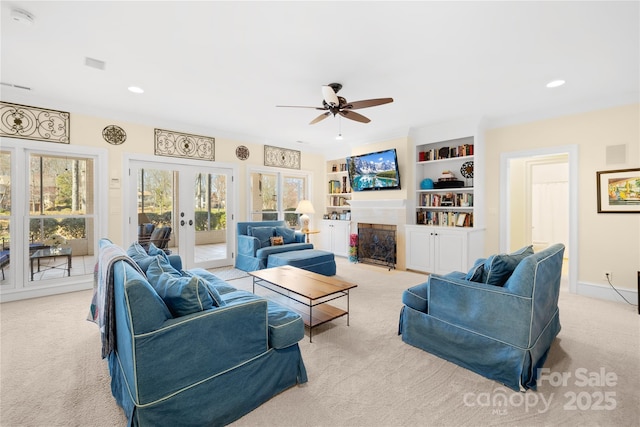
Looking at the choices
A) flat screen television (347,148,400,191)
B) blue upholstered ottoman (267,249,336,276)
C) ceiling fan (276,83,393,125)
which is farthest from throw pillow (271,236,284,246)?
ceiling fan (276,83,393,125)

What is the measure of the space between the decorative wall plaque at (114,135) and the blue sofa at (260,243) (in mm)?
2274

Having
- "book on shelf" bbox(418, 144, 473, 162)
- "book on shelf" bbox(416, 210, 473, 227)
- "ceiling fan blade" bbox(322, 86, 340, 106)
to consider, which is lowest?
"book on shelf" bbox(416, 210, 473, 227)

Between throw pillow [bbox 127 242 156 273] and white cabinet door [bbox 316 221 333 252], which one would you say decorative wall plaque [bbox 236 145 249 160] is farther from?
throw pillow [bbox 127 242 156 273]

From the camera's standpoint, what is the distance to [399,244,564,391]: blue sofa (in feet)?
6.49

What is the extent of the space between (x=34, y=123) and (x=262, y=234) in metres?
3.47

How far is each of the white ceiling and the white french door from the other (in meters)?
1.01

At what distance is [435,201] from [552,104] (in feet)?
7.22

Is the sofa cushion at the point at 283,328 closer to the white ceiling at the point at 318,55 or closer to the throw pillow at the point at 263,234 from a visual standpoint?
the white ceiling at the point at 318,55

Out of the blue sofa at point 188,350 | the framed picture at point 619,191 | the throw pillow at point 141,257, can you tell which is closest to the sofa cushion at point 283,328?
the blue sofa at point 188,350

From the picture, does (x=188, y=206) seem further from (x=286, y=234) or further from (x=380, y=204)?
(x=380, y=204)

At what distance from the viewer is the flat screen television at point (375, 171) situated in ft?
18.4

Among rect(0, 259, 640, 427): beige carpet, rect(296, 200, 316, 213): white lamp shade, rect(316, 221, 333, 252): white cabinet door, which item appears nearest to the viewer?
rect(0, 259, 640, 427): beige carpet

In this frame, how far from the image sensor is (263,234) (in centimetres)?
528

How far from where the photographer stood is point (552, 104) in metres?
4.10
